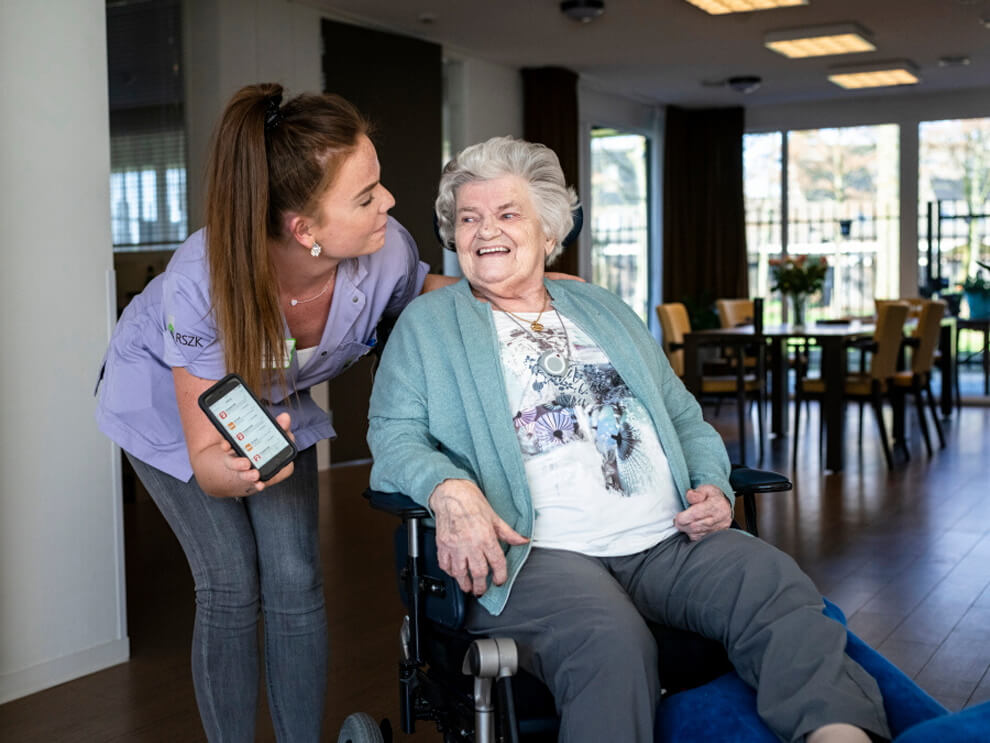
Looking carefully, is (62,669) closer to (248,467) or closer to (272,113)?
(248,467)

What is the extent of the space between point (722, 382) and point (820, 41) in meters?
2.59


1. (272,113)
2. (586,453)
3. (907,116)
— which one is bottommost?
(586,453)

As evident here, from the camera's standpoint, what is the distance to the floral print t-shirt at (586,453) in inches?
71.1

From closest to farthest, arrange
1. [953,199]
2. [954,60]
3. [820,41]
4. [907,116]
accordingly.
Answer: [820,41] → [954,60] → [953,199] → [907,116]

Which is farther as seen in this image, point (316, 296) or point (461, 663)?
point (316, 296)

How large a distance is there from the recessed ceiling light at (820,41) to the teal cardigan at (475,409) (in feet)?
18.8

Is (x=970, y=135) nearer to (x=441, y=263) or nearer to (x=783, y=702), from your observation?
(x=441, y=263)

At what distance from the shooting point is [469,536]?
1.64 meters

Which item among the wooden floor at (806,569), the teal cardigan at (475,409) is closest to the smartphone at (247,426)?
the teal cardigan at (475,409)

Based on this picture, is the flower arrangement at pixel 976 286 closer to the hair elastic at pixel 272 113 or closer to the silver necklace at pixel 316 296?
the silver necklace at pixel 316 296

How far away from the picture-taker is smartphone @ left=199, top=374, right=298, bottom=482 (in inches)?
64.1

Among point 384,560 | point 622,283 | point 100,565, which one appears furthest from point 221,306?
point 622,283

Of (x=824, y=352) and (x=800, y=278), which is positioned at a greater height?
(x=800, y=278)

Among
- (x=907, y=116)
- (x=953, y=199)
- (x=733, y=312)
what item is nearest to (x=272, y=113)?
(x=733, y=312)
